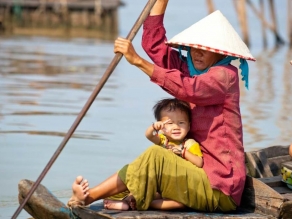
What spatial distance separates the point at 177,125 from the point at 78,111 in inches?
216

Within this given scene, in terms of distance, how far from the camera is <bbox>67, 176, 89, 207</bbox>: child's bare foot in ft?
13.7

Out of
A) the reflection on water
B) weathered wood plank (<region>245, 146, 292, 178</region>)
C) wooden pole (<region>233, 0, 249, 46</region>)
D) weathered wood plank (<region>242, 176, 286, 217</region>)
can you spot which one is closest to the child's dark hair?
weathered wood plank (<region>242, 176, 286, 217</region>)

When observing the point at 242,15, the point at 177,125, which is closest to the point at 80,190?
the point at 177,125

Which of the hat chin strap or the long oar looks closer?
the long oar

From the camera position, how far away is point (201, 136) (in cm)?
443

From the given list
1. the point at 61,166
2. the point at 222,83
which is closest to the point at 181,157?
the point at 222,83

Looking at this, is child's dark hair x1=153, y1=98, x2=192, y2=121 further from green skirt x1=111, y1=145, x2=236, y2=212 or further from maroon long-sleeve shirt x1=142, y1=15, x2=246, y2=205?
green skirt x1=111, y1=145, x2=236, y2=212

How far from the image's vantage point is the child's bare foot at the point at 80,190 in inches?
164

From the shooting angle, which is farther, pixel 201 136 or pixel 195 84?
pixel 201 136

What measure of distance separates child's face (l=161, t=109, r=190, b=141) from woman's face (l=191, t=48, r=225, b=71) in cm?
28

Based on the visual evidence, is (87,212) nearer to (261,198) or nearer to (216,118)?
(216,118)

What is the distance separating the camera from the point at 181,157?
4.39 m

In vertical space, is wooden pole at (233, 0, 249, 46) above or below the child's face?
above

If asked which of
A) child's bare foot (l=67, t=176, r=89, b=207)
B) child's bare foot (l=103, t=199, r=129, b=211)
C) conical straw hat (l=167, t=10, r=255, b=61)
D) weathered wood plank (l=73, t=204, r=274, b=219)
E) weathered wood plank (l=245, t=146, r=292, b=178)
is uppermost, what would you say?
conical straw hat (l=167, t=10, r=255, b=61)
